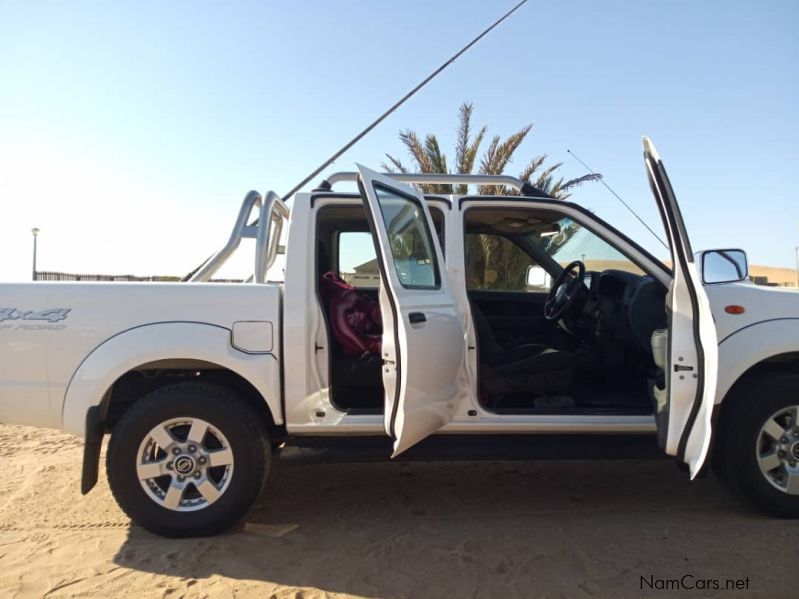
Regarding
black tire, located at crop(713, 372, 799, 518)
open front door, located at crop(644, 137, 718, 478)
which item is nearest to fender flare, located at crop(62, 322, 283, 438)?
open front door, located at crop(644, 137, 718, 478)

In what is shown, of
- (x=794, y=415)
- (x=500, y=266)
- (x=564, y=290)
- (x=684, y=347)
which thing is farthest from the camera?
(x=500, y=266)

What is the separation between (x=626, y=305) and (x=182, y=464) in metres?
2.82

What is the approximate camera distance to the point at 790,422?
132 inches

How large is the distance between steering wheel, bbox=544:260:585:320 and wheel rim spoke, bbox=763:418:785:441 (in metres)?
1.31

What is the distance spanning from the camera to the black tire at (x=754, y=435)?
330 cm

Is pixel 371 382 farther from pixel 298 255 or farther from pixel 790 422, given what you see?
pixel 790 422

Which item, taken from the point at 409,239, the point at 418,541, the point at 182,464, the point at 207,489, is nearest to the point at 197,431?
the point at 182,464

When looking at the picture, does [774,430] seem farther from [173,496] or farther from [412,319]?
[173,496]

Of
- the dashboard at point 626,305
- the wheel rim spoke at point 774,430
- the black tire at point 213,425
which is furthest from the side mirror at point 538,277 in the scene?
the black tire at point 213,425

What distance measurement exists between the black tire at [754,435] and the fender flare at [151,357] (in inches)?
100

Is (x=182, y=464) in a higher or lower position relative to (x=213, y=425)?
lower

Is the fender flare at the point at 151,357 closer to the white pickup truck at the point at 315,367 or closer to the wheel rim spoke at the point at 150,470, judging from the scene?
the white pickup truck at the point at 315,367

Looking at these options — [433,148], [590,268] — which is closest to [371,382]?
[590,268]

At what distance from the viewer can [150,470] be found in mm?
3240
